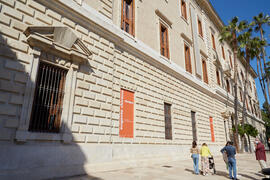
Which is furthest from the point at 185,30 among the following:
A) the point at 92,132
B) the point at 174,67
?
the point at 92,132

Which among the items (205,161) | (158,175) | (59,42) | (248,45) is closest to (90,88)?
(59,42)

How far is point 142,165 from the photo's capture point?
29.1ft

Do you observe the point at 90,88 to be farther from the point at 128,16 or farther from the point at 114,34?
the point at 128,16

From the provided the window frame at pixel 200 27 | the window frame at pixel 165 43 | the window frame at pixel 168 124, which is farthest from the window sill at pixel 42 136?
the window frame at pixel 200 27

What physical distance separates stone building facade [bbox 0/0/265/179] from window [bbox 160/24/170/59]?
0.08 m

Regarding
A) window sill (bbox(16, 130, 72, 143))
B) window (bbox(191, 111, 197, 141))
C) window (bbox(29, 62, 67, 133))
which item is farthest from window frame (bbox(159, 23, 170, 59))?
window sill (bbox(16, 130, 72, 143))

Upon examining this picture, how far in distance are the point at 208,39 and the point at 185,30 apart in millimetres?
5585

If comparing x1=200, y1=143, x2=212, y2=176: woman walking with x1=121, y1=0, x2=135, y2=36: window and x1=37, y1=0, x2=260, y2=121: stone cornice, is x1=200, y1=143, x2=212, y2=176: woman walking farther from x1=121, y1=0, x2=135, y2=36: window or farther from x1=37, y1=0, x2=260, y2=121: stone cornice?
x1=121, y1=0, x2=135, y2=36: window

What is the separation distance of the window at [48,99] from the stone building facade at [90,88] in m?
0.03

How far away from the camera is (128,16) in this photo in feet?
34.4

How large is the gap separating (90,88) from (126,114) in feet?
7.81

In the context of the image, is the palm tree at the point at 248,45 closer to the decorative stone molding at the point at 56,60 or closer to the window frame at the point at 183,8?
the window frame at the point at 183,8

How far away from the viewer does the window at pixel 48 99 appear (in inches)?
231

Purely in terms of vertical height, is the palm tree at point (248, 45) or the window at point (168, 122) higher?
the palm tree at point (248, 45)
